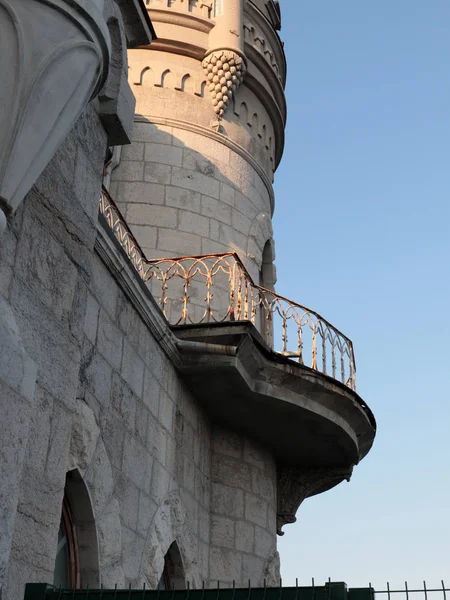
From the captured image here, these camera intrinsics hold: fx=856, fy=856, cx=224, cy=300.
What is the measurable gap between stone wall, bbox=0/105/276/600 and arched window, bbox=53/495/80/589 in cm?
7

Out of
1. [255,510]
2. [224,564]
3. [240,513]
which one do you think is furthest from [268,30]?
[224,564]

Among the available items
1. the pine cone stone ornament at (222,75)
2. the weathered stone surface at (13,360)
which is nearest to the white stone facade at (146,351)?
the weathered stone surface at (13,360)

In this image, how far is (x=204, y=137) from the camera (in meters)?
11.5

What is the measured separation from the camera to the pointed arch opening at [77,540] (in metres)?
5.77

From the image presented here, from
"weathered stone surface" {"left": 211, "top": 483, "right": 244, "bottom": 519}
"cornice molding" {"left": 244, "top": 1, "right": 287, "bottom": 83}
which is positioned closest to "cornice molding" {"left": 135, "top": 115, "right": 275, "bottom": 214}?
"cornice molding" {"left": 244, "top": 1, "right": 287, "bottom": 83}

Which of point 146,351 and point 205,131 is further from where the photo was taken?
point 205,131

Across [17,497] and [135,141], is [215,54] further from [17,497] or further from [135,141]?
[17,497]

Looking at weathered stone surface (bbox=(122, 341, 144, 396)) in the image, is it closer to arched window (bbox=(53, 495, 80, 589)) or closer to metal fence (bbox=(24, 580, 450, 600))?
arched window (bbox=(53, 495, 80, 589))

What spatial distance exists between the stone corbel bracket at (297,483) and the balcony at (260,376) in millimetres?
12

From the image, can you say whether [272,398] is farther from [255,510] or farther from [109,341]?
[109,341]

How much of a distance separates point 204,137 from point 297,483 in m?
4.68

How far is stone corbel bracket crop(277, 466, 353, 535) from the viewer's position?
34.2 feet

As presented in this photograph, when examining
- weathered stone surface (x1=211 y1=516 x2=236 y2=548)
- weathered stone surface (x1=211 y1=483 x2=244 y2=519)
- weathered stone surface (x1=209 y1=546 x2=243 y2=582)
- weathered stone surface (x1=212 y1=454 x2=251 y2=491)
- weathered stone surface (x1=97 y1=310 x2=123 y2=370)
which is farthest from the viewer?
weathered stone surface (x1=212 y1=454 x2=251 y2=491)

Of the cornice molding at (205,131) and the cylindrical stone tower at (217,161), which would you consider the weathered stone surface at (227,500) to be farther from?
the cornice molding at (205,131)
